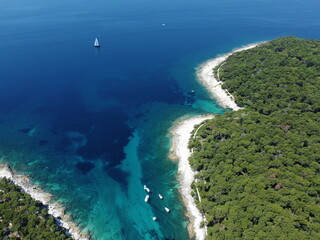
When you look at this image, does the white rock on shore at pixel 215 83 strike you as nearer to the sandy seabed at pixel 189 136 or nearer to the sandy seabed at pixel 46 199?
the sandy seabed at pixel 189 136

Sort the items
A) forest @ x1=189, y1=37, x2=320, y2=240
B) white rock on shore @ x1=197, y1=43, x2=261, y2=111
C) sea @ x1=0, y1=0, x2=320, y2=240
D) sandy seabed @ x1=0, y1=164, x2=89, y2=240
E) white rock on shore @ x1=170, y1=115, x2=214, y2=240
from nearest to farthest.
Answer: forest @ x1=189, y1=37, x2=320, y2=240, sandy seabed @ x1=0, y1=164, x2=89, y2=240, white rock on shore @ x1=170, y1=115, x2=214, y2=240, sea @ x1=0, y1=0, x2=320, y2=240, white rock on shore @ x1=197, y1=43, x2=261, y2=111

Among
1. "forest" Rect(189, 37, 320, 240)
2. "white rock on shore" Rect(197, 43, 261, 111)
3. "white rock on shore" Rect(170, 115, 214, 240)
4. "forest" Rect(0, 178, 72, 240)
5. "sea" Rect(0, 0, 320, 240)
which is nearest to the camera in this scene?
"forest" Rect(189, 37, 320, 240)

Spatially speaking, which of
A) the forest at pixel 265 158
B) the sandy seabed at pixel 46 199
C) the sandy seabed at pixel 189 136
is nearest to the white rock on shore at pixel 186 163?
the sandy seabed at pixel 189 136

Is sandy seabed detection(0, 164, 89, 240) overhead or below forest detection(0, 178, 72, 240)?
below

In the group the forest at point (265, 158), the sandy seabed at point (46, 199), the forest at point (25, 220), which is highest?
the forest at point (265, 158)

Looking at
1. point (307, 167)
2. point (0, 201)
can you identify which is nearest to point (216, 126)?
point (307, 167)

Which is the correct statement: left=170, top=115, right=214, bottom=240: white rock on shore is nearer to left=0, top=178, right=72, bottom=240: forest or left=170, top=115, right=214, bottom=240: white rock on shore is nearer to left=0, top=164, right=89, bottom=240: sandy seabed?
left=0, top=164, right=89, bottom=240: sandy seabed

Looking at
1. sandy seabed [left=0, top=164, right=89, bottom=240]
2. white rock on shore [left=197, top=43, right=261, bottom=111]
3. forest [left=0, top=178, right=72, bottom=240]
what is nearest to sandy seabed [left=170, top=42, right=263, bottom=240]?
white rock on shore [left=197, top=43, right=261, bottom=111]
